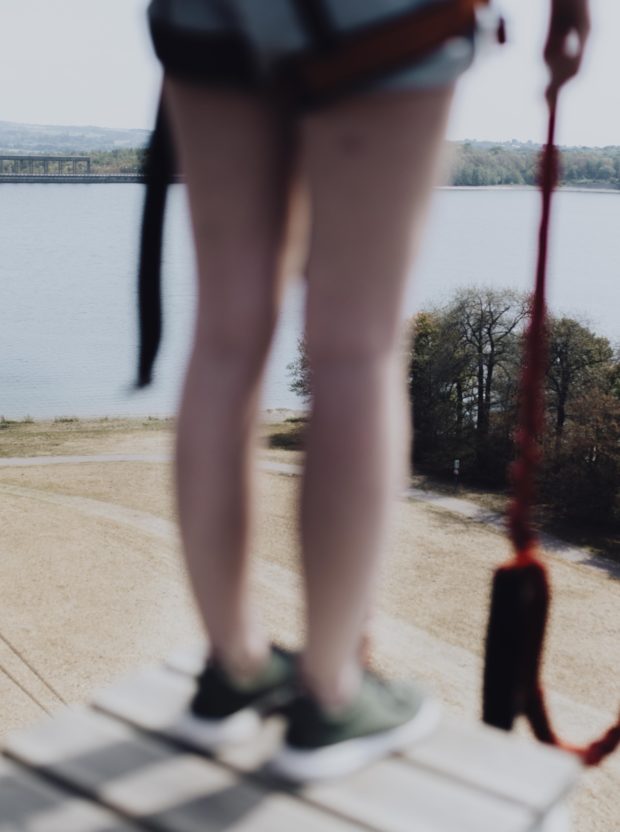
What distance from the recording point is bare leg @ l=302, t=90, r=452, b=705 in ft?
4.49

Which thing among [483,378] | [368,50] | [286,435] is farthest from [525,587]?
[286,435]

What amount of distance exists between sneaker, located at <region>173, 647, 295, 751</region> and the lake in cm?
42

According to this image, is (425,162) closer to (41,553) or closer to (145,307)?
(145,307)

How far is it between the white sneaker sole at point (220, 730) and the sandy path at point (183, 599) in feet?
34.4

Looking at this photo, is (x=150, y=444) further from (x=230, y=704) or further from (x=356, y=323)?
(x=356, y=323)

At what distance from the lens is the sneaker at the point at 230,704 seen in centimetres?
166

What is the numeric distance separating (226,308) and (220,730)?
0.65 m

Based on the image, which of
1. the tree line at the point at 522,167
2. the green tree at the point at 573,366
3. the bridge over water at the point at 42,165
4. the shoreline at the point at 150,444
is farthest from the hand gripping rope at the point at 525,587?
the bridge over water at the point at 42,165

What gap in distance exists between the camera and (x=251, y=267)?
1490 millimetres

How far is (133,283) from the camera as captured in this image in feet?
5.95

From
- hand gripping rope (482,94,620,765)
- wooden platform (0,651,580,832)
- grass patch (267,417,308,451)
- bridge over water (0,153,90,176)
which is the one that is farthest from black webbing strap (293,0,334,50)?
bridge over water (0,153,90,176)

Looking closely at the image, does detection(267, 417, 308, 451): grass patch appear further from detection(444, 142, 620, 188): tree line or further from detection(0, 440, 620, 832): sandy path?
detection(444, 142, 620, 188): tree line

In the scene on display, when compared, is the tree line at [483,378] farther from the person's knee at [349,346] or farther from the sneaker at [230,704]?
the person's knee at [349,346]

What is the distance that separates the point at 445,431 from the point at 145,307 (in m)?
24.3
